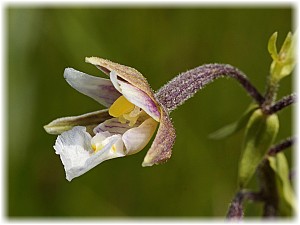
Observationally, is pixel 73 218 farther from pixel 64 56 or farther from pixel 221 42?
pixel 221 42

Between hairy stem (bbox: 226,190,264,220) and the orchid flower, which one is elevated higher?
the orchid flower

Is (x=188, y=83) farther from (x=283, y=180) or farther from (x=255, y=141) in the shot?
(x=283, y=180)

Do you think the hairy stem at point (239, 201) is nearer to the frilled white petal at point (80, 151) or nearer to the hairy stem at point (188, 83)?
the hairy stem at point (188, 83)

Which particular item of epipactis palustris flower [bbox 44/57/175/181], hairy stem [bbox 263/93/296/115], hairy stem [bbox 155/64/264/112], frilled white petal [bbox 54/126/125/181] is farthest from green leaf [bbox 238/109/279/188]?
frilled white petal [bbox 54/126/125/181]

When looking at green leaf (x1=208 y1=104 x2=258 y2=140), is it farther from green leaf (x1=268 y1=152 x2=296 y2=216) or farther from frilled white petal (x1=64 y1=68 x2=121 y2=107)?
frilled white petal (x1=64 y1=68 x2=121 y2=107)

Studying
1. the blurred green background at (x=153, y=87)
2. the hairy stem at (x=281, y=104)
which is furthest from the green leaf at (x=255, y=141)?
the blurred green background at (x=153, y=87)

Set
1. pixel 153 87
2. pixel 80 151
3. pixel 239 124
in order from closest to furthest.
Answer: pixel 80 151 < pixel 239 124 < pixel 153 87

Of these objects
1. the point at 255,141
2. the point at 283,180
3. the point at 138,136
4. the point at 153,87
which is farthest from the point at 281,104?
the point at 153,87
